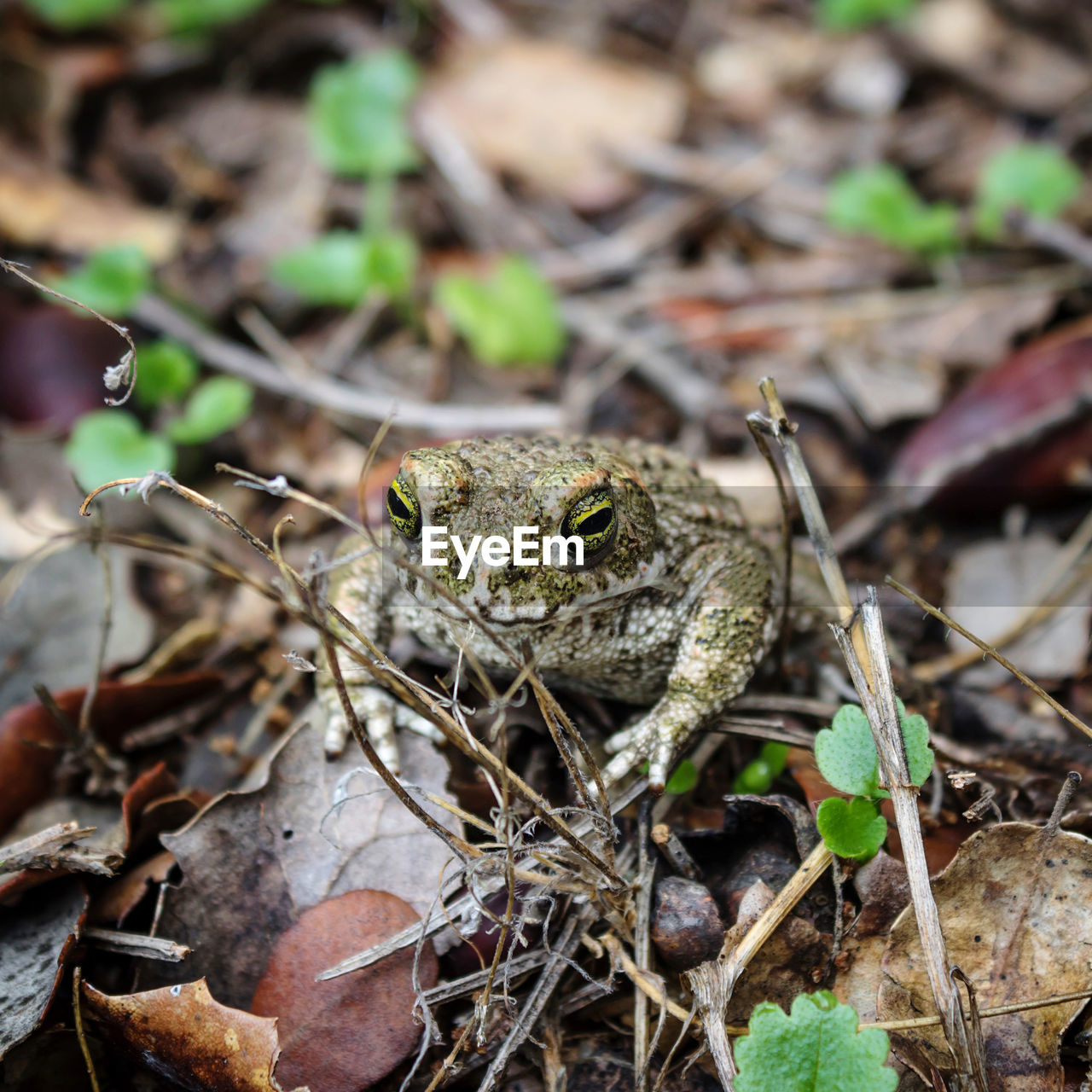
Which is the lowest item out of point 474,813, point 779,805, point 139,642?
point 139,642

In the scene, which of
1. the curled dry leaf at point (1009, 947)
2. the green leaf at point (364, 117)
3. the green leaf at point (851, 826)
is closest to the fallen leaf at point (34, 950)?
the green leaf at point (851, 826)

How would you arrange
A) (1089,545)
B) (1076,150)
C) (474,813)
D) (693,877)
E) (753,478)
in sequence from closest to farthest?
(693,877)
(474,813)
(1089,545)
(753,478)
(1076,150)

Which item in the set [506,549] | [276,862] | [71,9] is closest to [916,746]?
[506,549]

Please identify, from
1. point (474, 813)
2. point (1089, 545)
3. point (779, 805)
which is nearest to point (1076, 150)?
point (1089, 545)

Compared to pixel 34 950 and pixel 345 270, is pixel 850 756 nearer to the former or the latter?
pixel 34 950

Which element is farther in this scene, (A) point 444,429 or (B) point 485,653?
(A) point 444,429

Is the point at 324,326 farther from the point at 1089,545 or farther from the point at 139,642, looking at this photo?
the point at 1089,545

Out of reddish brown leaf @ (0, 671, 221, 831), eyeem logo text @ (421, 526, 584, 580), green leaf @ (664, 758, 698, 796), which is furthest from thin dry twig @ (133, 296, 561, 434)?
green leaf @ (664, 758, 698, 796)
